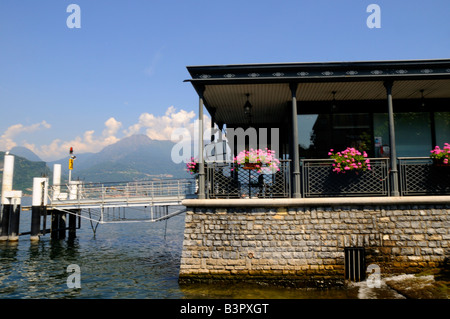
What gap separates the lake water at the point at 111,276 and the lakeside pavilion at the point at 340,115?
276 cm

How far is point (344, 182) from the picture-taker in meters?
10.3

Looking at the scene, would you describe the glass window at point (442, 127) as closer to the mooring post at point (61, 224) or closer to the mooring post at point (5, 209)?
the mooring post at point (61, 224)

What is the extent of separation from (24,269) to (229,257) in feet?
30.2

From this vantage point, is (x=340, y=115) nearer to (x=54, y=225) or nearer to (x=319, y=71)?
(x=319, y=71)

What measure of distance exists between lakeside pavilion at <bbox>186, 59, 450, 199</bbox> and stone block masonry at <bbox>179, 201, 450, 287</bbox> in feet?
2.46

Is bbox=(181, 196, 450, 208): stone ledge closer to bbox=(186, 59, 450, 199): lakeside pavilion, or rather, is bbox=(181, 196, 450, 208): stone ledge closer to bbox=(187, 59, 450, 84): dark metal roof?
bbox=(186, 59, 450, 199): lakeside pavilion

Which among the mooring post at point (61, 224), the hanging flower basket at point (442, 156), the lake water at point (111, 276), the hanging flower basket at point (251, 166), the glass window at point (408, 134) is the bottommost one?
the lake water at point (111, 276)

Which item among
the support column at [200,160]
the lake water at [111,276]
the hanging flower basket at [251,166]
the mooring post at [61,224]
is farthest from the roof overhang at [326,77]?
the mooring post at [61,224]

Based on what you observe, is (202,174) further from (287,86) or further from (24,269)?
(24,269)

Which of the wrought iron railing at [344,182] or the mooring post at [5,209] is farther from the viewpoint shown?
the mooring post at [5,209]

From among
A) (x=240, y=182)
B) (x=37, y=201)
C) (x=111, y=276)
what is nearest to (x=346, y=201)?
(x=240, y=182)

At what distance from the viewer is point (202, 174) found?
10.5 metres

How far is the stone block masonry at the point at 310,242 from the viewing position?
30.6ft

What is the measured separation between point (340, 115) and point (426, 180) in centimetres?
396
